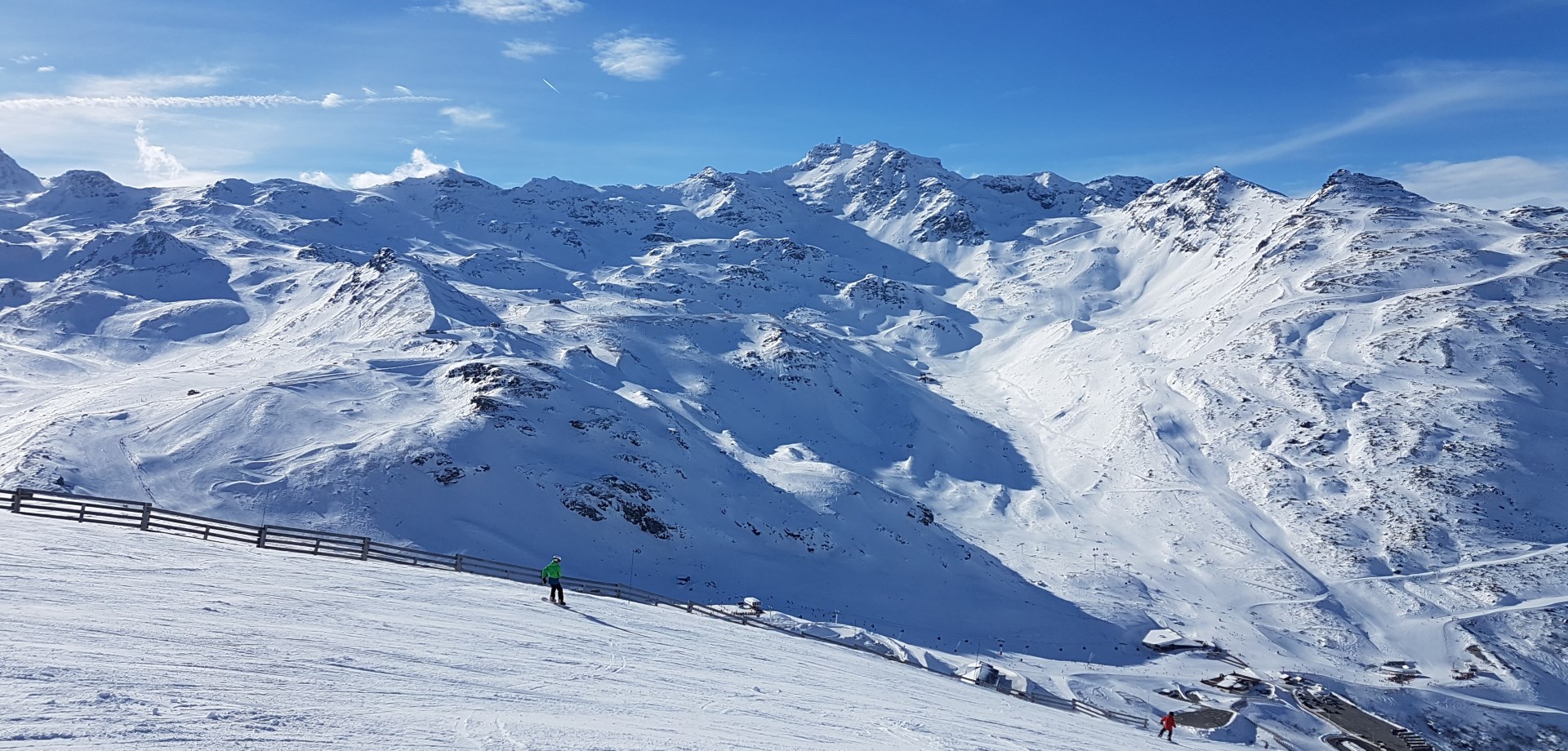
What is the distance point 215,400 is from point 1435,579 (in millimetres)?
92358

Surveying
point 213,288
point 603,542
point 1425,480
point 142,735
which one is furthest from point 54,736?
point 213,288

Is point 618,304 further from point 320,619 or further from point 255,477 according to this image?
point 320,619

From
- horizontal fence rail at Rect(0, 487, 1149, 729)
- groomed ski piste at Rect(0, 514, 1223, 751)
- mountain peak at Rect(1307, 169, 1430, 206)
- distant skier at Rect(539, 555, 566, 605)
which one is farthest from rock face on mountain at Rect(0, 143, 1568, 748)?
groomed ski piste at Rect(0, 514, 1223, 751)

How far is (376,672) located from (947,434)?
279 ft

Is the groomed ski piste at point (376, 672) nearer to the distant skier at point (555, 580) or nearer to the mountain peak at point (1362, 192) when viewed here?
the distant skier at point (555, 580)

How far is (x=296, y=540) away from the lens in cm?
2825

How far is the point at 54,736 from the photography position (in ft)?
29.8

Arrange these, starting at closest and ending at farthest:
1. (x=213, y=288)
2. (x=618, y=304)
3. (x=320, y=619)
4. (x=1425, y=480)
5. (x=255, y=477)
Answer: (x=320, y=619)
(x=255, y=477)
(x=1425, y=480)
(x=213, y=288)
(x=618, y=304)

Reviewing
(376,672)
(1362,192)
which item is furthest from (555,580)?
(1362,192)

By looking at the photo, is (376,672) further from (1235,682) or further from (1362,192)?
(1362,192)

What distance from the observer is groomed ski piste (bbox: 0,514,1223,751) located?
10.7 m

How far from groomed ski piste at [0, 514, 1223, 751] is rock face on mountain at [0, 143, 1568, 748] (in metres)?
30.4

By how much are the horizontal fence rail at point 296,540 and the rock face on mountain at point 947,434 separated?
18518 mm

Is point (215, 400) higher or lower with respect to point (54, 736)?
higher
